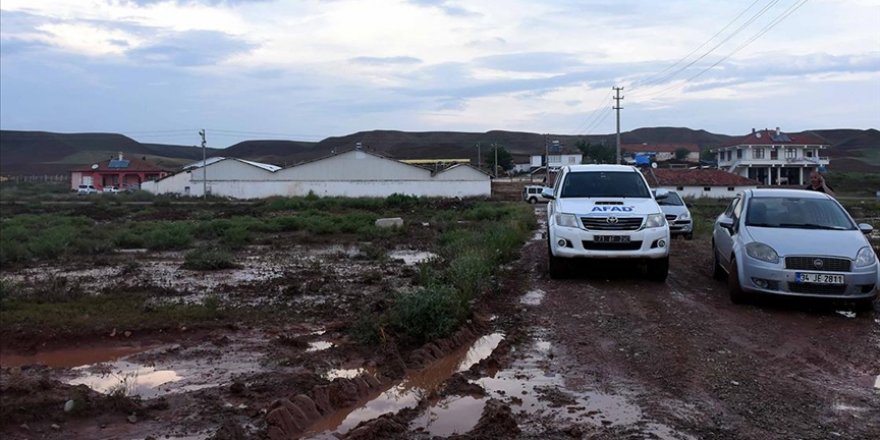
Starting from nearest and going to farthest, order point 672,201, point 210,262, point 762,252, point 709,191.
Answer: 1. point 762,252
2. point 210,262
3. point 672,201
4. point 709,191

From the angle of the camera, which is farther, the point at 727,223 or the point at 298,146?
the point at 298,146

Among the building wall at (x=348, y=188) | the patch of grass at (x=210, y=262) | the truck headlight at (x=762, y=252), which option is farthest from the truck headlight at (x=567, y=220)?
the building wall at (x=348, y=188)

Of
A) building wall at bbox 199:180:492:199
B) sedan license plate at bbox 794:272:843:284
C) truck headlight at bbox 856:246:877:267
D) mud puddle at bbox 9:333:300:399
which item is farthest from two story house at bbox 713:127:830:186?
mud puddle at bbox 9:333:300:399

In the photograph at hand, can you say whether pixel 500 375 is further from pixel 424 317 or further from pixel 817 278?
pixel 817 278

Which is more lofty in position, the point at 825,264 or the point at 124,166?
the point at 124,166

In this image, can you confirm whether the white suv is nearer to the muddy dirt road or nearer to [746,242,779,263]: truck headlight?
the muddy dirt road

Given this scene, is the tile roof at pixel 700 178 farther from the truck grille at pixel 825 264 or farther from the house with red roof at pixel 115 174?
the house with red roof at pixel 115 174

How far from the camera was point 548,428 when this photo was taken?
5.62 metres

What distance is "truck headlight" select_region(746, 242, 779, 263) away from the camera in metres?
9.98

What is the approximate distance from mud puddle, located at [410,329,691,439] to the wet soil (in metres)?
0.02

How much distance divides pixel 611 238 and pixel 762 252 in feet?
8.27

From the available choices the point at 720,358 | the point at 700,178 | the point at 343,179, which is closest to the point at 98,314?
the point at 720,358

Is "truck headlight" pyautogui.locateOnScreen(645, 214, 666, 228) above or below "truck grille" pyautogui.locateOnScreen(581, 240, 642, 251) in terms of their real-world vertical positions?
above

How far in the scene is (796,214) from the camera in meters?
11.2
